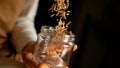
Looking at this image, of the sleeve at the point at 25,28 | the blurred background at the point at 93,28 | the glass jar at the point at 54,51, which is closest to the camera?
the glass jar at the point at 54,51

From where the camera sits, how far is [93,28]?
1234mm

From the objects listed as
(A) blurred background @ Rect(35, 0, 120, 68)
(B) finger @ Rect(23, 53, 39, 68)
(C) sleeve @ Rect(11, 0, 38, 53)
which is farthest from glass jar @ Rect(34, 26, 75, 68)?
(A) blurred background @ Rect(35, 0, 120, 68)

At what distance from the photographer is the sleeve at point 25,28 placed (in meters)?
0.77

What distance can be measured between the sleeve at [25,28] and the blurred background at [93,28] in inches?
6.8

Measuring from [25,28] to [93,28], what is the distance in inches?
19.6

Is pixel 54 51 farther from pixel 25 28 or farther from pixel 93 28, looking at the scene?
pixel 93 28

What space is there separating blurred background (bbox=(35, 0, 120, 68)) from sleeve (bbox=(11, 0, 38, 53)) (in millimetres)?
172

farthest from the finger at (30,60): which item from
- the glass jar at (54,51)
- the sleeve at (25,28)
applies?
the sleeve at (25,28)

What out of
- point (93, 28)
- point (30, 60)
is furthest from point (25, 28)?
point (93, 28)

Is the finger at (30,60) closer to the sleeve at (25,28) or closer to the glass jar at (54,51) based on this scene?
the glass jar at (54,51)

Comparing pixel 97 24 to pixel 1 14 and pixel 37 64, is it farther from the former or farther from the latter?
pixel 37 64

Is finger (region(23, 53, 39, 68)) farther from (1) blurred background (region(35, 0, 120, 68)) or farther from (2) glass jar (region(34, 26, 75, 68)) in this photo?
(1) blurred background (region(35, 0, 120, 68))

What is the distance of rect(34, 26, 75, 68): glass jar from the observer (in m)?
0.52

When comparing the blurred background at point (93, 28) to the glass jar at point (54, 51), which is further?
the blurred background at point (93, 28)
